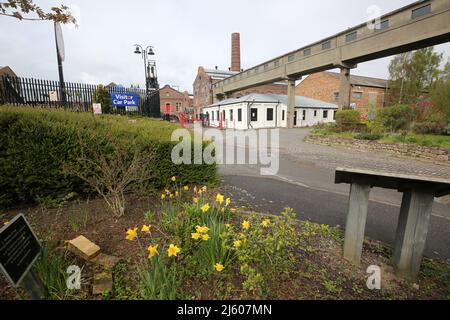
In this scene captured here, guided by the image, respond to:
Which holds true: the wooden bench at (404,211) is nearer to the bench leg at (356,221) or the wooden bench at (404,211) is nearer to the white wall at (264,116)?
the bench leg at (356,221)

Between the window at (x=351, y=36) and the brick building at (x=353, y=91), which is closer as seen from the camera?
the window at (x=351, y=36)

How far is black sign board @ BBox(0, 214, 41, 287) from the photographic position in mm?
1392

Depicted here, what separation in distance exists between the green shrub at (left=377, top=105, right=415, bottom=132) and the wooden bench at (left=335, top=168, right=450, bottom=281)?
12.8m

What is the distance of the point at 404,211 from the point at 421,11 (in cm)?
1811

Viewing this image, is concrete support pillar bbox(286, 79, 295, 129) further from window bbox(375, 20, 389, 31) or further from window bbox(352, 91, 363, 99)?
window bbox(352, 91, 363, 99)

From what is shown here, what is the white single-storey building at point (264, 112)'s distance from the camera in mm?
26188

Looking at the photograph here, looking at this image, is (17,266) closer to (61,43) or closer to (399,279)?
(399,279)

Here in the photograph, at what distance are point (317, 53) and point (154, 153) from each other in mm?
22104

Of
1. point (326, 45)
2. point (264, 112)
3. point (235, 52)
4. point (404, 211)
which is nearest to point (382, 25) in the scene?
point (326, 45)

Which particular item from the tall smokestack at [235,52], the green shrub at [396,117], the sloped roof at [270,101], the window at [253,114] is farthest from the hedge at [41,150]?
the tall smokestack at [235,52]

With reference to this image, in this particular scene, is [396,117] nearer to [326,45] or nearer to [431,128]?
[431,128]

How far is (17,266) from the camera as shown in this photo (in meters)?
1.48

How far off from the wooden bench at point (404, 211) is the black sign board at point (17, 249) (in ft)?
10.1

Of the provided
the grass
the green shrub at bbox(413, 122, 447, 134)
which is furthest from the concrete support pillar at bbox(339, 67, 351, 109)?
the grass
